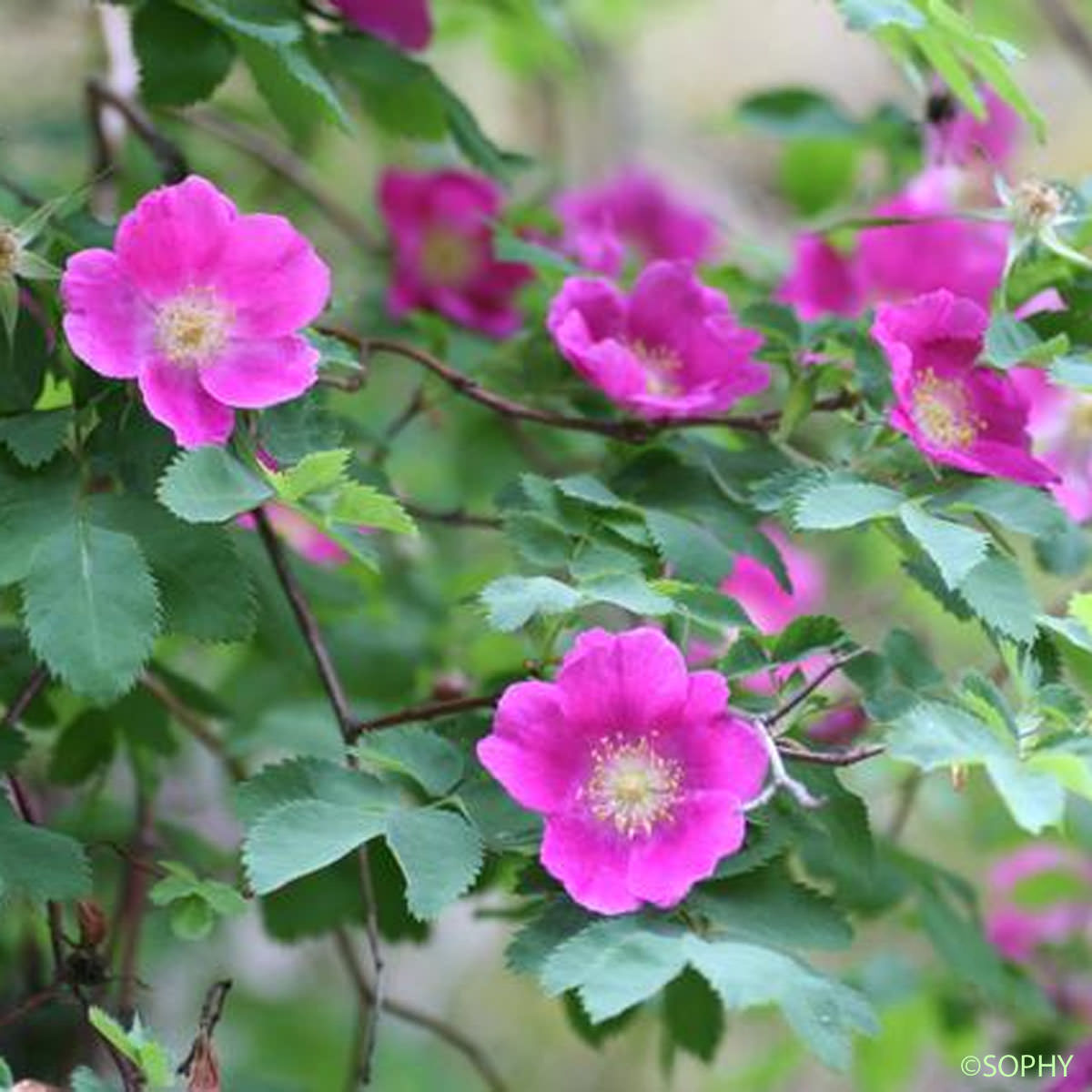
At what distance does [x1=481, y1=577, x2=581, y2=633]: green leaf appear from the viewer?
685mm

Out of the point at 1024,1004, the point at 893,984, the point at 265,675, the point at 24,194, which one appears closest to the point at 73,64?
the point at 265,675

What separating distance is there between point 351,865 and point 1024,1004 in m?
0.35

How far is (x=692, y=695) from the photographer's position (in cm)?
71

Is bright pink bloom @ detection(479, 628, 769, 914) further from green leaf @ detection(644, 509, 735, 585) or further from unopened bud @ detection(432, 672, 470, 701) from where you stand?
unopened bud @ detection(432, 672, 470, 701)

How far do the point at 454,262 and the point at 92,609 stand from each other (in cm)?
51

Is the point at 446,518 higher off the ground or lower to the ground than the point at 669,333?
lower

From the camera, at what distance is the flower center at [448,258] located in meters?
1.16

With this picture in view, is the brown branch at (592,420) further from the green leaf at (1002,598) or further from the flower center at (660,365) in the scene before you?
the green leaf at (1002,598)

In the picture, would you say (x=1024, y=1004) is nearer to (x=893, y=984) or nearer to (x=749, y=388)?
(x=893, y=984)

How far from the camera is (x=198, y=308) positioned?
0.75 metres

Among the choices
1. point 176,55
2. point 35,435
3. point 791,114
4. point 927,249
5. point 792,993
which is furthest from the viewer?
point 791,114

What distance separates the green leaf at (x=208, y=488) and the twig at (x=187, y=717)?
0.26 meters

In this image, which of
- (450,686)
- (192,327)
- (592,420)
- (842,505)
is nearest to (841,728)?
(450,686)

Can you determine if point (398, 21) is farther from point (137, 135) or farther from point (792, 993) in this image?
point (792, 993)
